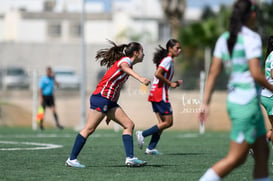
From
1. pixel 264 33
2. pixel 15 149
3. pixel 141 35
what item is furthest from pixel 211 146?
pixel 141 35

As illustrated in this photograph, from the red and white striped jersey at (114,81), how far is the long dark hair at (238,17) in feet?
14.0

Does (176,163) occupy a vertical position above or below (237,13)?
below

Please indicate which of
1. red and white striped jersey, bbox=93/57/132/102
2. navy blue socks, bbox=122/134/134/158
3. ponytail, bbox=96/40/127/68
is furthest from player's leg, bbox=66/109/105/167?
ponytail, bbox=96/40/127/68

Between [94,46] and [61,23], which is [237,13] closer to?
[94,46]

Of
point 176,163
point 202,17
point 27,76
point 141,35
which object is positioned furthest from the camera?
point 202,17

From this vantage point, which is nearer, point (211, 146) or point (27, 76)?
point (211, 146)

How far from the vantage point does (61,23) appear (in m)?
78.4

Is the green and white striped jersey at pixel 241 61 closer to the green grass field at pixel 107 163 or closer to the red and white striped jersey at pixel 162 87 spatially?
the green grass field at pixel 107 163

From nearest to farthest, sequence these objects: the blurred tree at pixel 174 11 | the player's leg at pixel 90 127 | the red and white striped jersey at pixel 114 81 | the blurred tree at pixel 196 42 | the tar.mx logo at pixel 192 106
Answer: the player's leg at pixel 90 127 < the red and white striped jersey at pixel 114 81 < the tar.mx logo at pixel 192 106 < the blurred tree at pixel 174 11 < the blurred tree at pixel 196 42

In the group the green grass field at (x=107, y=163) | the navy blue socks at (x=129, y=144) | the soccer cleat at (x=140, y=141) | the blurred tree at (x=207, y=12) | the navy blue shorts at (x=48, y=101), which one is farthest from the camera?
the blurred tree at (x=207, y=12)

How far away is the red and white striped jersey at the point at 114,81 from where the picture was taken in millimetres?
12234

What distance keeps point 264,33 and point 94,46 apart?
12.9m

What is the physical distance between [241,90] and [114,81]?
14.8ft

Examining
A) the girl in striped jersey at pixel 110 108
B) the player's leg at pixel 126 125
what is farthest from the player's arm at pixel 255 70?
the player's leg at pixel 126 125
